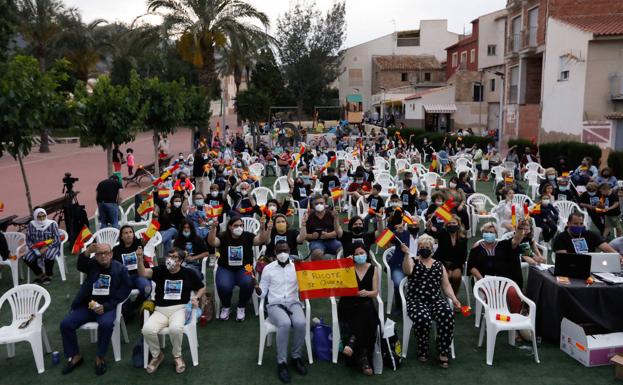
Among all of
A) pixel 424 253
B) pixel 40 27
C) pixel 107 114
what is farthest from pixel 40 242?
pixel 40 27

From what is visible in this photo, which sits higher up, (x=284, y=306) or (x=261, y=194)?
(x=261, y=194)

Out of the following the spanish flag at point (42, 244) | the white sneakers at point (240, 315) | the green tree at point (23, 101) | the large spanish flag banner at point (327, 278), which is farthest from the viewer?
the green tree at point (23, 101)

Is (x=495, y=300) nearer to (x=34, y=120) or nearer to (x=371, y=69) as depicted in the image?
(x=34, y=120)

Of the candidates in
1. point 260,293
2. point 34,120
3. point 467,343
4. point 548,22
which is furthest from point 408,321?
point 548,22

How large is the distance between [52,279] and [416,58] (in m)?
52.3

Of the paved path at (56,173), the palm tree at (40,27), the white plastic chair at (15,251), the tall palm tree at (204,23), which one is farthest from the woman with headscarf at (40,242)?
the palm tree at (40,27)

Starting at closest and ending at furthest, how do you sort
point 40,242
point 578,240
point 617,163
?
point 578,240, point 40,242, point 617,163

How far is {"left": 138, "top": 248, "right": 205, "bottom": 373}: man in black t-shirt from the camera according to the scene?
555 cm

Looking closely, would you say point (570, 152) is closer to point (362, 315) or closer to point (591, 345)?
point (591, 345)

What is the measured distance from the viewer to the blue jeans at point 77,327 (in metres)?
5.61

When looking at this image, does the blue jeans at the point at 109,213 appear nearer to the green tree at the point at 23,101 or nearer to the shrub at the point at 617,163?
the green tree at the point at 23,101

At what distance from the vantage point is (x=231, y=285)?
6.82m

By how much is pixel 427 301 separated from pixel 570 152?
1603cm

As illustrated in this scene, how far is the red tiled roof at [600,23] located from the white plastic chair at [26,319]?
24.1m
